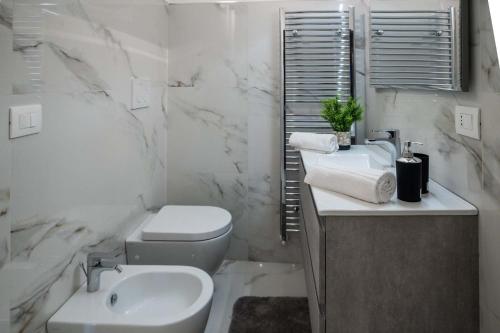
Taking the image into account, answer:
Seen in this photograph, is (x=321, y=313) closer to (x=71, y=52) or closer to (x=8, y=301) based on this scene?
(x=8, y=301)

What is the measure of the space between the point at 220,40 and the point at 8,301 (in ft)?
6.46

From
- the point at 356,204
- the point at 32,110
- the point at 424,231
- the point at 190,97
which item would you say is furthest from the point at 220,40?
the point at 424,231

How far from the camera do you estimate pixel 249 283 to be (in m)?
2.36

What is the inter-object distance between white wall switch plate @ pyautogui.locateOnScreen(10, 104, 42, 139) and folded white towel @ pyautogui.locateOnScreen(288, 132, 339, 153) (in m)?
1.34

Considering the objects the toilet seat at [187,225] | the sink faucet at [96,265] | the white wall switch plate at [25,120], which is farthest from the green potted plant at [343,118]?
the white wall switch plate at [25,120]

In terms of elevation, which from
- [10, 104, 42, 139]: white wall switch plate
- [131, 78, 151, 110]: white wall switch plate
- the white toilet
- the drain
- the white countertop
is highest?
[131, 78, 151, 110]: white wall switch plate

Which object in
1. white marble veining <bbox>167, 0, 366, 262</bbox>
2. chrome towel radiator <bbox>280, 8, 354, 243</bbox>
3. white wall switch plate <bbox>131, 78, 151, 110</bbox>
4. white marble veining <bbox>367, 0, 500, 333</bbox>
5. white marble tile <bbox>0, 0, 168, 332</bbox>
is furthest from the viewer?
white marble veining <bbox>167, 0, 366, 262</bbox>

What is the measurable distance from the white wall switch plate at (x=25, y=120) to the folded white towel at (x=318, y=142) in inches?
52.9

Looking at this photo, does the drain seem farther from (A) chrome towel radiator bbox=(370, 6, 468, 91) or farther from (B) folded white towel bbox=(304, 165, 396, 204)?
(A) chrome towel radiator bbox=(370, 6, 468, 91)

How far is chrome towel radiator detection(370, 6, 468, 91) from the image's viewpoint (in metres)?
1.17

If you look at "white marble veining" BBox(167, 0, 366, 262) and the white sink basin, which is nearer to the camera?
the white sink basin

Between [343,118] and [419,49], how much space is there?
645mm

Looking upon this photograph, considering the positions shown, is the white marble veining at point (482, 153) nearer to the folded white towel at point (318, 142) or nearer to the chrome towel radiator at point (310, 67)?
the folded white towel at point (318, 142)

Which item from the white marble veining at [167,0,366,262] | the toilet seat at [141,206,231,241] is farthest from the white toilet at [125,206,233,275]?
the white marble veining at [167,0,366,262]
